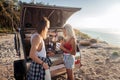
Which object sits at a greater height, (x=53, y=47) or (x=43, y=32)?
(x=43, y=32)

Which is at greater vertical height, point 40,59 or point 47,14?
point 47,14

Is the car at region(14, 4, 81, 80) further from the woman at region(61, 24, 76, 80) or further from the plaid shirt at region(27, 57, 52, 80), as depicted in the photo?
the plaid shirt at region(27, 57, 52, 80)

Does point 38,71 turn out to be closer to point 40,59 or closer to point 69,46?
point 40,59

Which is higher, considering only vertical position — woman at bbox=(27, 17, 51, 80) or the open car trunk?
the open car trunk

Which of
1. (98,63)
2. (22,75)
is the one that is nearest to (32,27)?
(22,75)

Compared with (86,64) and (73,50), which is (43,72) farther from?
(86,64)

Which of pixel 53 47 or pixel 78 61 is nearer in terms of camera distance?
pixel 78 61

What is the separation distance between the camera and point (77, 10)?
17.7 feet

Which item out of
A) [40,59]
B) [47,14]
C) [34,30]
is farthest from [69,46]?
[47,14]

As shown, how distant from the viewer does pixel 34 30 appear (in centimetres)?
564

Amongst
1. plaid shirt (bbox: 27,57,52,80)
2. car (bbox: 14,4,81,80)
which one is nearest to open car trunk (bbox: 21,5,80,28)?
car (bbox: 14,4,81,80)

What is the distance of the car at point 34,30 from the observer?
4413 mm

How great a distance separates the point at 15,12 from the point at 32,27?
22.3 meters

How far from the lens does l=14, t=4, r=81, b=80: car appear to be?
4.41 metres
